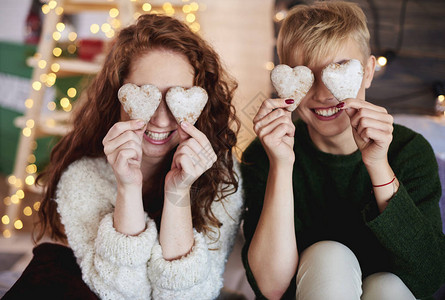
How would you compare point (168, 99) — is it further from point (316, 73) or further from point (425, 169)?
point (425, 169)

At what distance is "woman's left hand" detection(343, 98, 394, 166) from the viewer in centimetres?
100

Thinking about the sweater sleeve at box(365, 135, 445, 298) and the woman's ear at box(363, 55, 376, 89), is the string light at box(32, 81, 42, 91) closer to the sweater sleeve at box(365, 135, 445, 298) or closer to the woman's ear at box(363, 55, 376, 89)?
the woman's ear at box(363, 55, 376, 89)

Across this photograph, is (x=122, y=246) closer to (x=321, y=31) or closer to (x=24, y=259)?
(x=321, y=31)

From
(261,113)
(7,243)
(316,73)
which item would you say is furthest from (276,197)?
(7,243)

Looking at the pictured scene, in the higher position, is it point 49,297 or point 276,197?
point 276,197

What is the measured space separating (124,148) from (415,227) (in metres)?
0.75

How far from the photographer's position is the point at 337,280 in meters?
0.96

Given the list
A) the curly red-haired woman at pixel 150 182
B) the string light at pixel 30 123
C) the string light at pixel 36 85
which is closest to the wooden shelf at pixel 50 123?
the string light at pixel 30 123

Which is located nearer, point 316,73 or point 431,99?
point 316,73

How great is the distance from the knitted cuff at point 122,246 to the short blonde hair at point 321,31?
25.5 inches

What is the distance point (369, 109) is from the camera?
1.01m

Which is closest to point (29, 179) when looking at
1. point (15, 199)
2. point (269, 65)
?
point (15, 199)

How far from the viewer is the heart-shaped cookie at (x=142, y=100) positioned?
3.53 feet

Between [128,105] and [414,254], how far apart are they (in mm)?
828
